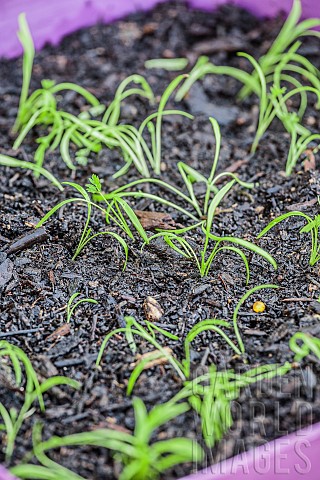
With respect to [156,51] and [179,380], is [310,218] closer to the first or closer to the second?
[179,380]

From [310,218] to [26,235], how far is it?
2.12 feet

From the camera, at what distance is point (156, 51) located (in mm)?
2238

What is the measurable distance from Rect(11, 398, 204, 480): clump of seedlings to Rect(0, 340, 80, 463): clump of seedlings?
0.04 meters

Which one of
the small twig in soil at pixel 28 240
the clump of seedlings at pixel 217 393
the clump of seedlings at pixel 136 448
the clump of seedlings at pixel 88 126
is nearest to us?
the clump of seedlings at pixel 136 448

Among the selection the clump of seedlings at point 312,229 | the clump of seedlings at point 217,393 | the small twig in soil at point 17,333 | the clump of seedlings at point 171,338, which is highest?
the clump of seedlings at point 312,229

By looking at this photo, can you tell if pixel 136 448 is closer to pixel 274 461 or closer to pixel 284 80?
pixel 274 461

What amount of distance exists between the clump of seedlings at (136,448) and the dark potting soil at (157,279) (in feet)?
0.07

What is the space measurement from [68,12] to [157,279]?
108 cm

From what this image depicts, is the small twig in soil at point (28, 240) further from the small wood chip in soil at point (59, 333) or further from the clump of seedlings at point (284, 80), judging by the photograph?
the clump of seedlings at point (284, 80)

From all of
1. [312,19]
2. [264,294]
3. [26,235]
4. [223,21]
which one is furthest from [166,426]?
[223,21]

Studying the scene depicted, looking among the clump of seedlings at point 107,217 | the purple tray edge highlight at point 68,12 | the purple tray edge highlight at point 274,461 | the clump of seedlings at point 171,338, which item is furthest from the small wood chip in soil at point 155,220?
the purple tray edge highlight at point 68,12

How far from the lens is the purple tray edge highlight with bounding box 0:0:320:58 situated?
7.12ft

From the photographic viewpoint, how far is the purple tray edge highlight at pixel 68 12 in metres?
2.17

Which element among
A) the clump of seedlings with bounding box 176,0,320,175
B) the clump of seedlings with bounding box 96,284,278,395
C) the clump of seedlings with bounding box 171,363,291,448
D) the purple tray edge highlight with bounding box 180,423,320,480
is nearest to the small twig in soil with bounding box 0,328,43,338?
the clump of seedlings with bounding box 96,284,278,395
